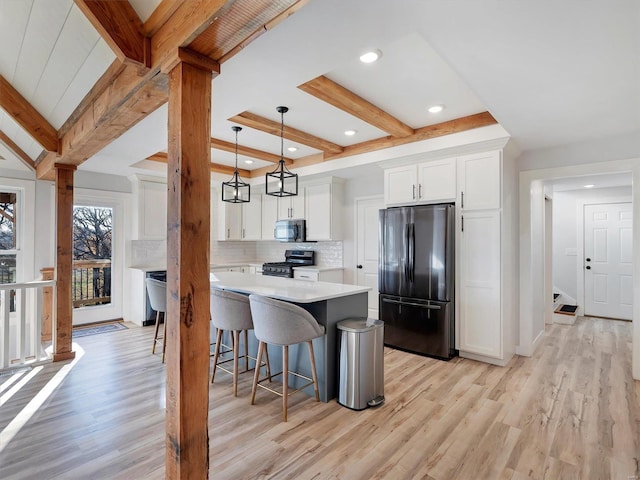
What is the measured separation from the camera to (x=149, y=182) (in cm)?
527

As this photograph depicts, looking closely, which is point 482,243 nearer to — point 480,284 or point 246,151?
point 480,284

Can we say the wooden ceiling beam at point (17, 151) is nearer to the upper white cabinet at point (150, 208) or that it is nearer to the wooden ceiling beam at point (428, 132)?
the upper white cabinet at point (150, 208)

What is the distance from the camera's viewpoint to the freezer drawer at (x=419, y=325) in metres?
3.69

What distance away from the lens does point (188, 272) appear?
1.51 meters

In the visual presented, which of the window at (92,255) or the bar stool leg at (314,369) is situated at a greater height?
the window at (92,255)

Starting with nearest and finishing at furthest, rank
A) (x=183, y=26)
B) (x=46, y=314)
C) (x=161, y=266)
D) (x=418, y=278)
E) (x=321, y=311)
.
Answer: (x=183, y=26) → (x=321, y=311) → (x=418, y=278) → (x=46, y=314) → (x=161, y=266)

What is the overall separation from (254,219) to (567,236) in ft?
18.9

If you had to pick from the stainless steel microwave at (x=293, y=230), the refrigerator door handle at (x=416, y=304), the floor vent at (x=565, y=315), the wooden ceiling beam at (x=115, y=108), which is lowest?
the floor vent at (x=565, y=315)

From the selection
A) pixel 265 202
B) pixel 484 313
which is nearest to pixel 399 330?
pixel 484 313

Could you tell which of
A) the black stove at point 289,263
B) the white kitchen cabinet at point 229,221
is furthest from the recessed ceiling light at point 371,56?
the white kitchen cabinet at point 229,221

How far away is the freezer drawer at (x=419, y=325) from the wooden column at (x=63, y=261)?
140 inches

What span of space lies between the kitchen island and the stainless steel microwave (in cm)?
232

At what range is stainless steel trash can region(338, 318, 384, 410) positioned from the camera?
2.62 m

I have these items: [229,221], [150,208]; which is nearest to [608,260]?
[229,221]
